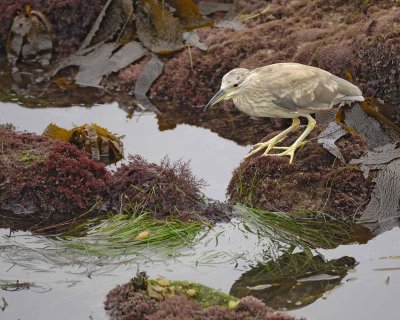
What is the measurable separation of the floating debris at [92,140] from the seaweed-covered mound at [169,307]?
2.06 m

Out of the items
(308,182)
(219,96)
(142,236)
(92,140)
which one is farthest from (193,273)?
(92,140)

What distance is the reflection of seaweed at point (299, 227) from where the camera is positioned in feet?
18.2

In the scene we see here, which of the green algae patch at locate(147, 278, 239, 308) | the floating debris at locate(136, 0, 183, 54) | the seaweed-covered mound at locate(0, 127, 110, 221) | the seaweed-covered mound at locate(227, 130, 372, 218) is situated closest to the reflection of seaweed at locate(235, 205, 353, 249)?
the seaweed-covered mound at locate(227, 130, 372, 218)

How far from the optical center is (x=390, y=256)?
17.3ft

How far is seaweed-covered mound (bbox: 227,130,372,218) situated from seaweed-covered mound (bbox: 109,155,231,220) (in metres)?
0.26

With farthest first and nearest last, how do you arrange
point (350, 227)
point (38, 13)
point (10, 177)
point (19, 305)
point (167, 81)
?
point (38, 13)
point (167, 81)
point (10, 177)
point (350, 227)
point (19, 305)

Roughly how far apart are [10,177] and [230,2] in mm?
3934

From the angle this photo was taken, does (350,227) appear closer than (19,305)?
No

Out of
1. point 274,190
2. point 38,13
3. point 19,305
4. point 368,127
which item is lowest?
point 19,305

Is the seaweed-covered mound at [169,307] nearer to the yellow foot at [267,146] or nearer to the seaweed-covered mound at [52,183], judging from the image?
the seaweed-covered mound at [52,183]

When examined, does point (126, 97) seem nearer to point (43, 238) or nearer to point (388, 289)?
point (43, 238)

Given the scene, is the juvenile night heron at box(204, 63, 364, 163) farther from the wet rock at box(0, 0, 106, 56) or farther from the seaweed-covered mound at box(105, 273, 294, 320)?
the wet rock at box(0, 0, 106, 56)

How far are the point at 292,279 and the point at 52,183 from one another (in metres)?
2.00

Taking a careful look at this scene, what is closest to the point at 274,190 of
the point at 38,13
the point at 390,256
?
the point at 390,256
